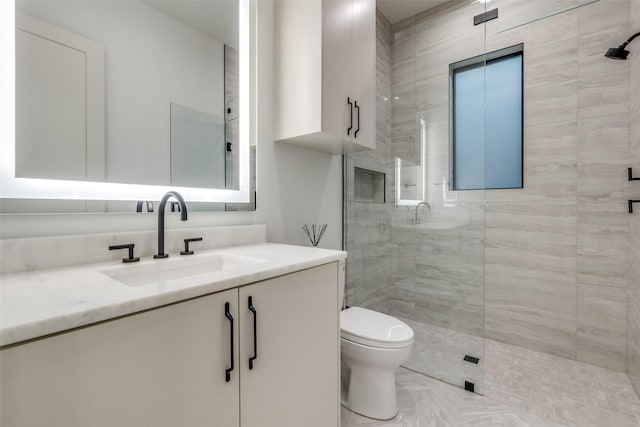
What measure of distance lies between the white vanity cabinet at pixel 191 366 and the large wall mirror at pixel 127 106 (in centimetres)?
65

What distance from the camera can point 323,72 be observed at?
1.44 meters

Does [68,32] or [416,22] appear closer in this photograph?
[68,32]

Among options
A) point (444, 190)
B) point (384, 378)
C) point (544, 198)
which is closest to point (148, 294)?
point (384, 378)

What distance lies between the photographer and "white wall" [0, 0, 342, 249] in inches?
40.9

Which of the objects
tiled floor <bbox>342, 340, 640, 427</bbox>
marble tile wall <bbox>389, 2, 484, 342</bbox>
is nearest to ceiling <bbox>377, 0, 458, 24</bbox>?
marble tile wall <bbox>389, 2, 484, 342</bbox>

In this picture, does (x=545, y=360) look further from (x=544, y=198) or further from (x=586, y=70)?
(x=586, y=70)

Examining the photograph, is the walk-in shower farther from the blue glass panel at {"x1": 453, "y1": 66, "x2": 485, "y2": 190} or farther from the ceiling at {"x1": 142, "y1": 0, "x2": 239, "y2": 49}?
the ceiling at {"x1": 142, "y1": 0, "x2": 239, "y2": 49}

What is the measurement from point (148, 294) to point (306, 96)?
1209 millimetres

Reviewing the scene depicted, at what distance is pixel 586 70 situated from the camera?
2.02 m

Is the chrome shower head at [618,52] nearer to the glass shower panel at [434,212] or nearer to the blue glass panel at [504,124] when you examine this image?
the blue glass panel at [504,124]

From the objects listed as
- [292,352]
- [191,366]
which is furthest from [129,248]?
→ [292,352]

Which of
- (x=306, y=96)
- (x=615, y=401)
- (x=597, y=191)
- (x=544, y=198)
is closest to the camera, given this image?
(x=306, y=96)

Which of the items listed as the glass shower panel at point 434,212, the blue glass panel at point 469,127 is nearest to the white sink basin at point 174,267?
the glass shower panel at point 434,212

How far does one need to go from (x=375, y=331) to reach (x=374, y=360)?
0.45 feet
